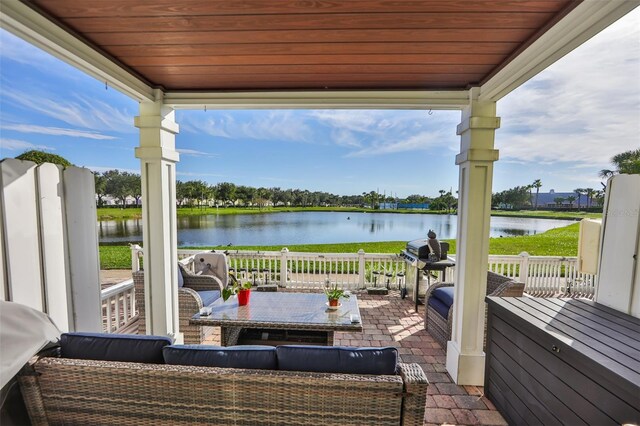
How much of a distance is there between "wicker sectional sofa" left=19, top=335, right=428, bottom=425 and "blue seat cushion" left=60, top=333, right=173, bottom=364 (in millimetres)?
56

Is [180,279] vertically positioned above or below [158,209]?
below

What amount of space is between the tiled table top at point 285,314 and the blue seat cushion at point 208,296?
37 centimetres

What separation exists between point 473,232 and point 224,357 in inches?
92.5

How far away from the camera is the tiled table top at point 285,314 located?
2.61 metres

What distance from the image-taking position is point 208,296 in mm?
3611

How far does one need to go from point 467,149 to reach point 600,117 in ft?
23.9

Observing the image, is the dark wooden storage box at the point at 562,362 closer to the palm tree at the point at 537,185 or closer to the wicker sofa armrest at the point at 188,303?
the wicker sofa armrest at the point at 188,303

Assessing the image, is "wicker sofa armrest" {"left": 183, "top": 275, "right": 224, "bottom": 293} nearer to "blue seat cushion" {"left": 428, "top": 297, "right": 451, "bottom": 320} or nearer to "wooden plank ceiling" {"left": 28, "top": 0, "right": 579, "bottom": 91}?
"wooden plank ceiling" {"left": 28, "top": 0, "right": 579, "bottom": 91}

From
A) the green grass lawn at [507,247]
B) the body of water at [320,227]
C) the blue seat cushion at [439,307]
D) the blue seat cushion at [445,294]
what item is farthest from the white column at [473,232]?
the body of water at [320,227]

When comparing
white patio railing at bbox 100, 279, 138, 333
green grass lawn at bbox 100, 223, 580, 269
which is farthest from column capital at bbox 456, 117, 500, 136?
green grass lawn at bbox 100, 223, 580, 269

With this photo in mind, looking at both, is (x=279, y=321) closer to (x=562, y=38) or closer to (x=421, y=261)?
(x=421, y=261)

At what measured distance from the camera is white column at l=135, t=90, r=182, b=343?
2.59m

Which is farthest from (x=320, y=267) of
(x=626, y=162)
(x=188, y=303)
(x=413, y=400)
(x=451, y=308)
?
(x=626, y=162)

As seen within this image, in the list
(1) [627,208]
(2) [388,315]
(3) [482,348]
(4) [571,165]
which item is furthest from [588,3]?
(4) [571,165]
